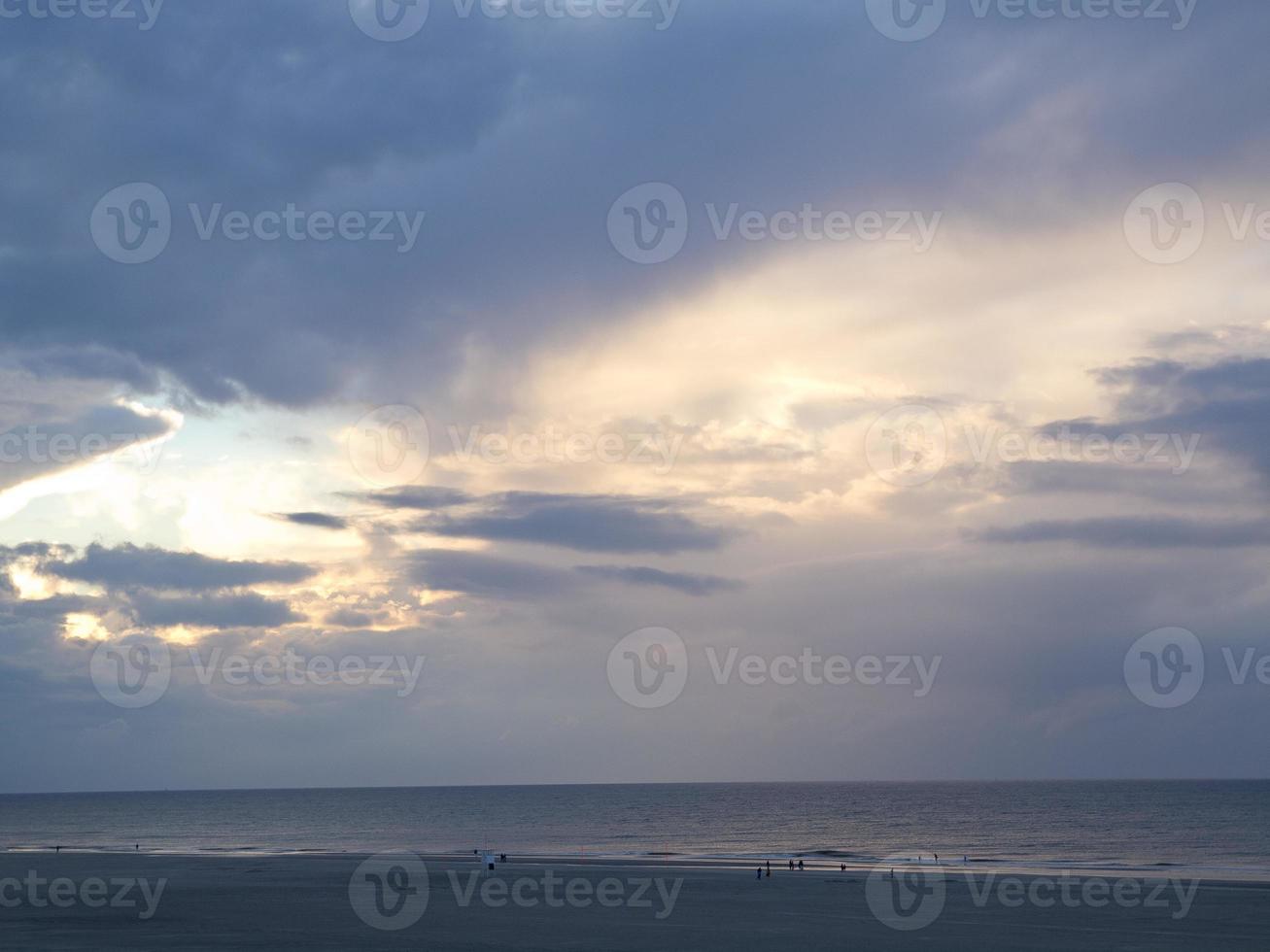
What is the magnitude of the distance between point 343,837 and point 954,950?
99773mm

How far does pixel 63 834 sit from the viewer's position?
133 meters

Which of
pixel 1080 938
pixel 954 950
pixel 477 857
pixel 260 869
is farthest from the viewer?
pixel 477 857

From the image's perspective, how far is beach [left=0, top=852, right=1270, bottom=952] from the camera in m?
36.8

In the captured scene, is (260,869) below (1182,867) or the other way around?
the other way around

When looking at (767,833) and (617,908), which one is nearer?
(617,908)

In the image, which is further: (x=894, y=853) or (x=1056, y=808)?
(x=1056, y=808)

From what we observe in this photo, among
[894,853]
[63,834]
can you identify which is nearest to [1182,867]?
[894,853]

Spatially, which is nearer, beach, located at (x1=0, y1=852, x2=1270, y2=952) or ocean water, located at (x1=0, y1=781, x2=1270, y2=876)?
beach, located at (x1=0, y1=852, x2=1270, y2=952)

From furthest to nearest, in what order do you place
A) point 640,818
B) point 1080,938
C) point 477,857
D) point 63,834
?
point 640,818, point 63,834, point 477,857, point 1080,938

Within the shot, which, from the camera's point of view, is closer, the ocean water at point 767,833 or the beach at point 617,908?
the beach at point 617,908

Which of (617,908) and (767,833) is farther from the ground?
(617,908)

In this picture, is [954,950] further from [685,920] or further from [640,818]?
[640,818]

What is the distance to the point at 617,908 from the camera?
4594 centimetres

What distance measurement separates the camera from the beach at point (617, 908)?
36750mm
